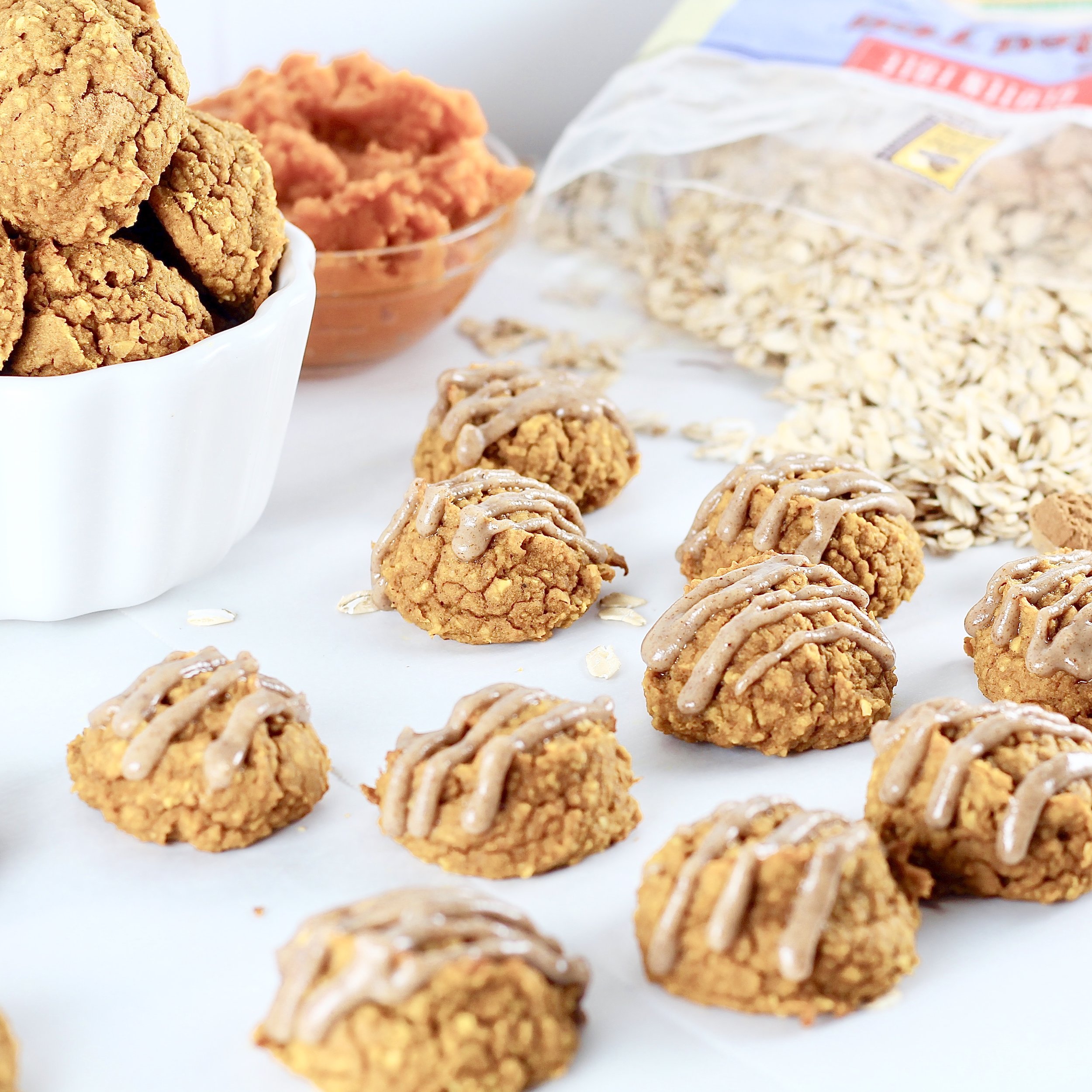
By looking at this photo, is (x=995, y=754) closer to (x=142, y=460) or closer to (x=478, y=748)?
(x=478, y=748)

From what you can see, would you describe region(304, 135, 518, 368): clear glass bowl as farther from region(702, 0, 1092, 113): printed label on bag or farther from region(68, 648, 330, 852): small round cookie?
region(68, 648, 330, 852): small round cookie

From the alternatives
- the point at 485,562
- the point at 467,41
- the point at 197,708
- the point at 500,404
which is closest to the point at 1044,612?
the point at 485,562

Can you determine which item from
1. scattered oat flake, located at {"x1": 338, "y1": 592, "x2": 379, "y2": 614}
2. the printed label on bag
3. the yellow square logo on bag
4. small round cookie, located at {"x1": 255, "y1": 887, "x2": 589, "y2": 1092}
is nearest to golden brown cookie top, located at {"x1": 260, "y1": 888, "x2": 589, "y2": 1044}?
small round cookie, located at {"x1": 255, "y1": 887, "x2": 589, "y2": 1092}

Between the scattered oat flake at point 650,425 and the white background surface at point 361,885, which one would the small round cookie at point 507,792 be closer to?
the white background surface at point 361,885

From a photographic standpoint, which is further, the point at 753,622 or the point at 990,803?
the point at 753,622

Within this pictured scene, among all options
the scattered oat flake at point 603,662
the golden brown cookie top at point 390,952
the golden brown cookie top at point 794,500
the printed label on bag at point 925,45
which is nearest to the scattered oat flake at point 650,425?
the golden brown cookie top at point 794,500

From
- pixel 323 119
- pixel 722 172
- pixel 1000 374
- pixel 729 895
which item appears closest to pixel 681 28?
pixel 722 172

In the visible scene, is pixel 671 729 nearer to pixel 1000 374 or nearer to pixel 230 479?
pixel 230 479
